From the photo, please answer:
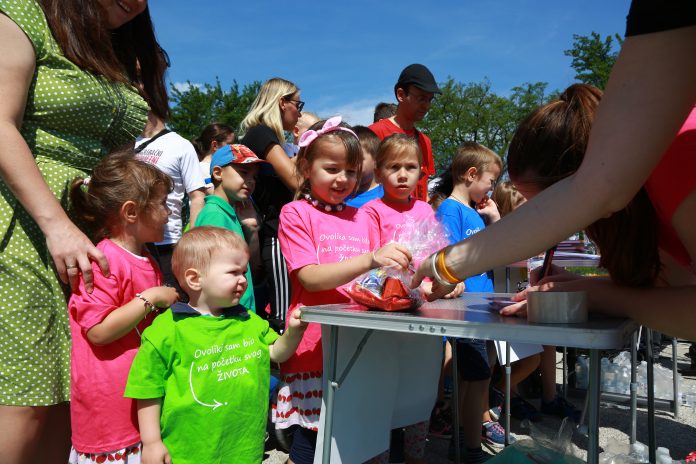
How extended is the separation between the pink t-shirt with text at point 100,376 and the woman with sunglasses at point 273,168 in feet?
4.84

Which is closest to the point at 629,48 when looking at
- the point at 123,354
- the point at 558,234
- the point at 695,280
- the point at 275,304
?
the point at 558,234

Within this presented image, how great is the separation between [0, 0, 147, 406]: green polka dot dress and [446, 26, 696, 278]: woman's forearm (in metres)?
1.37

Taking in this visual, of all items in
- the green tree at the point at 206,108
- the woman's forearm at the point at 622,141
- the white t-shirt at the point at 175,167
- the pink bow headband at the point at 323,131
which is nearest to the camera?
the woman's forearm at the point at 622,141

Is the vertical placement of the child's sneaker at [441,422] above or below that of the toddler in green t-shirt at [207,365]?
below

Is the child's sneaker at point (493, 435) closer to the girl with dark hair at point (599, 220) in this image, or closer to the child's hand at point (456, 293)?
the child's hand at point (456, 293)

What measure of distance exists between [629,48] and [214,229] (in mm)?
1484

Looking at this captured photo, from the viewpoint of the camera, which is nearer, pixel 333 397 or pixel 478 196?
pixel 333 397

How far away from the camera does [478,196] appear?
13.1 ft

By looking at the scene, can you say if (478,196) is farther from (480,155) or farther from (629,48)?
(629,48)

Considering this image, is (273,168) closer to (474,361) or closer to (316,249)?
(316,249)

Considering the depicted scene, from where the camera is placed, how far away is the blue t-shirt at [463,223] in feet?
11.4

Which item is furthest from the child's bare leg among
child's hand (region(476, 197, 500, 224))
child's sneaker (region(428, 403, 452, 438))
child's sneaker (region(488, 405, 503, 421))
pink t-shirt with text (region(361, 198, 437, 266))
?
pink t-shirt with text (region(361, 198, 437, 266))

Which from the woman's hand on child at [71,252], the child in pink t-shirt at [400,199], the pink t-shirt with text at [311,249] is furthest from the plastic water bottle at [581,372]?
the woman's hand on child at [71,252]

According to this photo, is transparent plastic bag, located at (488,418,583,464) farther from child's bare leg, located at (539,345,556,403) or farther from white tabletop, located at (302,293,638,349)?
child's bare leg, located at (539,345,556,403)
